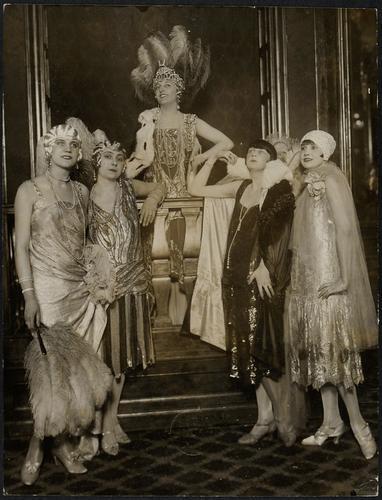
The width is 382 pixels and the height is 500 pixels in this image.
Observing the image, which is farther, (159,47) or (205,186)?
(205,186)

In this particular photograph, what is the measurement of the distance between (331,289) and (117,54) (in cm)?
179

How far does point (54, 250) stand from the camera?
3.46 m

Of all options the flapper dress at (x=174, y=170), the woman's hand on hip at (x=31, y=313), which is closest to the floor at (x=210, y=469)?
the woman's hand on hip at (x=31, y=313)

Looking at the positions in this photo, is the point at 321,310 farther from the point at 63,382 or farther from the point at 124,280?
the point at 63,382

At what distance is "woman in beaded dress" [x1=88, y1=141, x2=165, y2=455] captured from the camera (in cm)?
363

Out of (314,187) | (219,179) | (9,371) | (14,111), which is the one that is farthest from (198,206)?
(9,371)

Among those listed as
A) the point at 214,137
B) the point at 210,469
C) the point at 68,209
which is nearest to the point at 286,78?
the point at 214,137

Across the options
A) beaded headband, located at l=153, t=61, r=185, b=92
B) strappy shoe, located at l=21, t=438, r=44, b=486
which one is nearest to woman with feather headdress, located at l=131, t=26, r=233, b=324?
beaded headband, located at l=153, t=61, r=185, b=92

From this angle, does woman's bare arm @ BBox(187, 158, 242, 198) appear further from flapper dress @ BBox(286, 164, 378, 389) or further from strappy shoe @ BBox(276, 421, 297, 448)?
strappy shoe @ BBox(276, 421, 297, 448)

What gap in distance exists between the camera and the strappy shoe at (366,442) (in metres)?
3.58

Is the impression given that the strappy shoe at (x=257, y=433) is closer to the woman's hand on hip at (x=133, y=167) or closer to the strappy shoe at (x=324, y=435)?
the strappy shoe at (x=324, y=435)

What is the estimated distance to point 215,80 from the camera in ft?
12.3

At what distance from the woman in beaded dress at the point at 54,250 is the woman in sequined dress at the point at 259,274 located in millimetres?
735

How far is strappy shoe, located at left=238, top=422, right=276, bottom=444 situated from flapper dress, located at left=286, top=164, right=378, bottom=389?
36 centimetres
